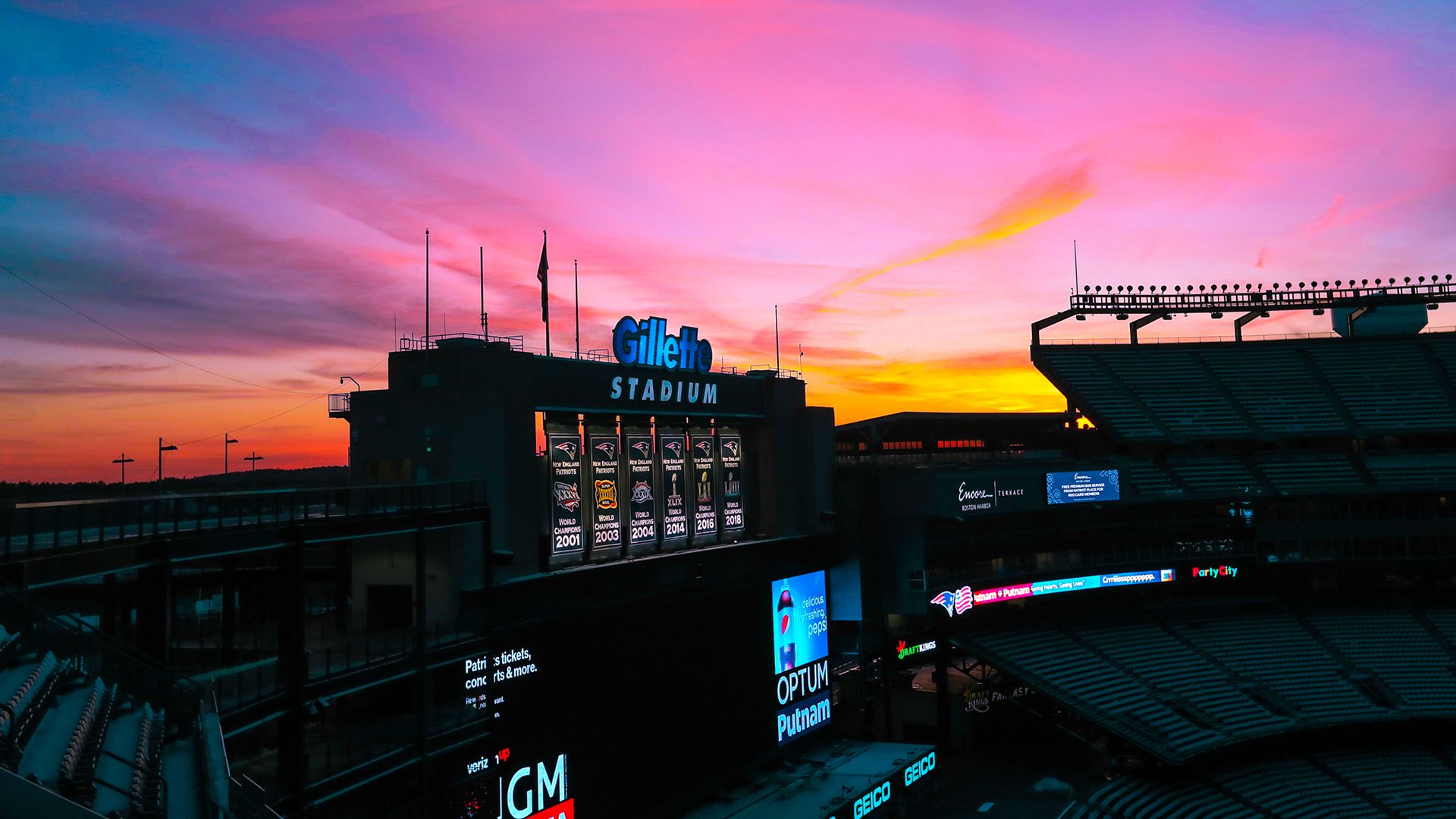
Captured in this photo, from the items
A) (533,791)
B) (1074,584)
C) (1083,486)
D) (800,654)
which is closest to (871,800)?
(800,654)

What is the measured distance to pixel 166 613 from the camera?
20.7 meters

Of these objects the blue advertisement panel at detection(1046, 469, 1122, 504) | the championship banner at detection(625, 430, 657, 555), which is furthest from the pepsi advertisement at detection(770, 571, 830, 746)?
the blue advertisement panel at detection(1046, 469, 1122, 504)

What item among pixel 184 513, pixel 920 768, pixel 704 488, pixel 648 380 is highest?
pixel 648 380

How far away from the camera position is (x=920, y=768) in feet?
136

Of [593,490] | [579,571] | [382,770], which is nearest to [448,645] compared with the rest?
[382,770]

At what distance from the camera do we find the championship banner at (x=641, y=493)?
36469mm

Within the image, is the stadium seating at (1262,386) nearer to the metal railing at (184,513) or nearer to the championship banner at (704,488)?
the championship banner at (704,488)

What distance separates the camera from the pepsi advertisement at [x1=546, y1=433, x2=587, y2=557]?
32875 millimetres

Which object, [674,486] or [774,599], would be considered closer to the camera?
[674,486]

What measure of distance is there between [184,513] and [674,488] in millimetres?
20489

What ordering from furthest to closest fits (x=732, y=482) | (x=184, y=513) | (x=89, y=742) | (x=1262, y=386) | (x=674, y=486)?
(x=1262, y=386) → (x=732, y=482) → (x=674, y=486) → (x=184, y=513) → (x=89, y=742)

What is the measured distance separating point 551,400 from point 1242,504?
46.4 metres

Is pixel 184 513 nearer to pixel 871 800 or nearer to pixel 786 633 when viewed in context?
pixel 786 633

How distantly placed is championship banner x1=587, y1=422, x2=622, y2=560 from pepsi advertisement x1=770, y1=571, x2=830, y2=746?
30.2ft
